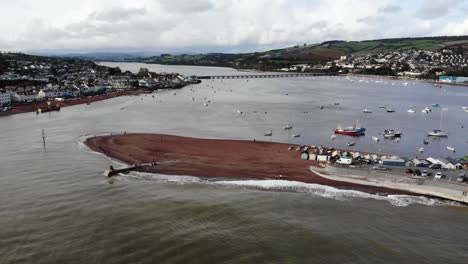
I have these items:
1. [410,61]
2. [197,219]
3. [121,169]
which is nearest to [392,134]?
[121,169]

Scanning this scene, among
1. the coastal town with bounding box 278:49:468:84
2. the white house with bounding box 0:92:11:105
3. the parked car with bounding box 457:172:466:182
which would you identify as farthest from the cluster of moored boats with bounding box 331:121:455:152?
the coastal town with bounding box 278:49:468:84

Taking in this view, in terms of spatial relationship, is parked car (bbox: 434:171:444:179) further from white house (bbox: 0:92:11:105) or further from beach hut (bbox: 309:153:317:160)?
white house (bbox: 0:92:11:105)

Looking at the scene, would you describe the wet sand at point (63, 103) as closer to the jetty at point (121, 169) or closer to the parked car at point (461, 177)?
the jetty at point (121, 169)

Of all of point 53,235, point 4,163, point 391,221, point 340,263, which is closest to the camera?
point 340,263

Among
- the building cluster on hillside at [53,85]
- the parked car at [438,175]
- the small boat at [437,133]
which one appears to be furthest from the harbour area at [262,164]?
the building cluster on hillside at [53,85]

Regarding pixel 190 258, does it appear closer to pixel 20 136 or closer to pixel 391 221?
pixel 391 221

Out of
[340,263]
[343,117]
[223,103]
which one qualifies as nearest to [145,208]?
[340,263]
